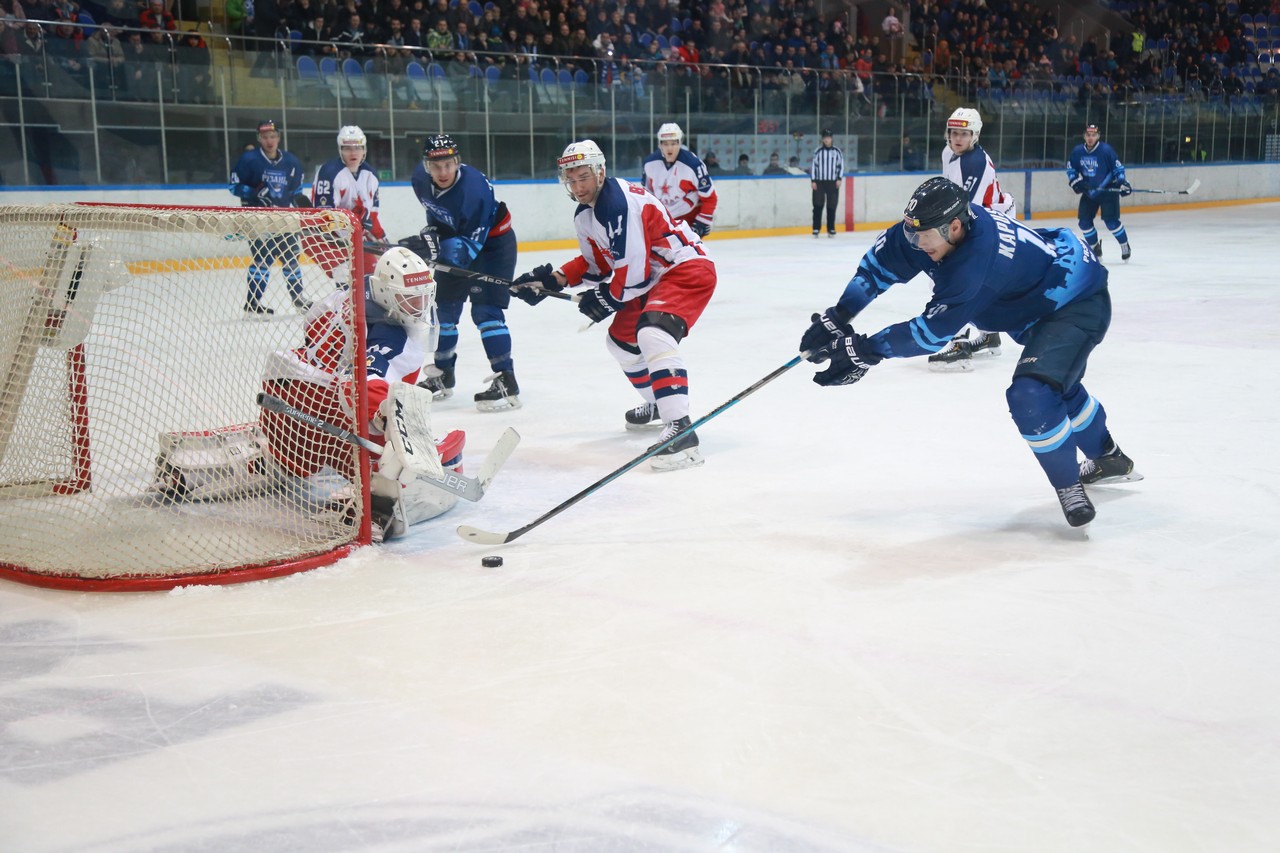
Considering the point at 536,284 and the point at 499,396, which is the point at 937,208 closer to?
the point at 536,284

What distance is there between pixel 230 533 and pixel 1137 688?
2122mm

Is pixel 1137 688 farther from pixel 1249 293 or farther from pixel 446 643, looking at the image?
pixel 1249 293

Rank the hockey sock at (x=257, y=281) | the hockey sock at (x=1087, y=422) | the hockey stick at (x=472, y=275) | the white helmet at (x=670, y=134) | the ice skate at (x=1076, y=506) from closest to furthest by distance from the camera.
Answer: the hockey sock at (x=257, y=281), the ice skate at (x=1076, y=506), the hockey sock at (x=1087, y=422), the hockey stick at (x=472, y=275), the white helmet at (x=670, y=134)

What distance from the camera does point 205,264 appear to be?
3111 millimetres

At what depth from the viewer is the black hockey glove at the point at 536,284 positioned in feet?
15.3

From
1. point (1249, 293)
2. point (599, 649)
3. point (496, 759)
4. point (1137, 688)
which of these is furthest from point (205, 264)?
point (1249, 293)

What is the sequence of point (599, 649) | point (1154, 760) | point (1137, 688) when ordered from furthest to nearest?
point (599, 649) → point (1137, 688) → point (1154, 760)

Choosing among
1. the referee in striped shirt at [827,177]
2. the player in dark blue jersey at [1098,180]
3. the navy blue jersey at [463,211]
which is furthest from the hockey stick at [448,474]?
the referee in striped shirt at [827,177]

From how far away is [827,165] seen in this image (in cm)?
1414

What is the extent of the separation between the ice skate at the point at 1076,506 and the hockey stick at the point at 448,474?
148 cm

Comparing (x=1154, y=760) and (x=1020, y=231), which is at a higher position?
(x=1020, y=231)

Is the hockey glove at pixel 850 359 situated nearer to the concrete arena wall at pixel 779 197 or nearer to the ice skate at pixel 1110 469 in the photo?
the ice skate at pixel 1110 469

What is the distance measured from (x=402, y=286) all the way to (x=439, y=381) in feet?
6.61

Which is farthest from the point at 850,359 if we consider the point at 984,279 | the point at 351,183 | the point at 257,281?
the point at 351,183
